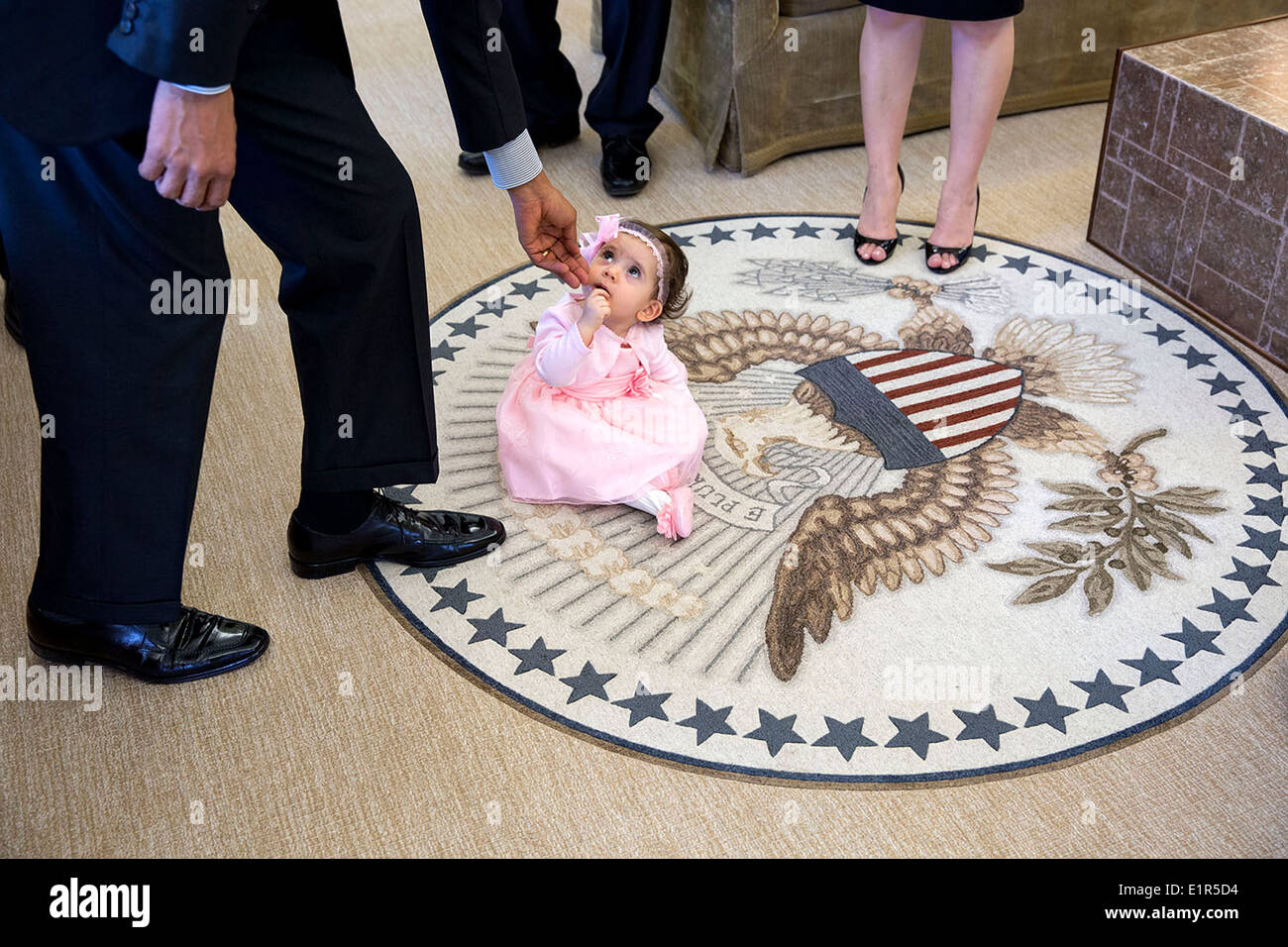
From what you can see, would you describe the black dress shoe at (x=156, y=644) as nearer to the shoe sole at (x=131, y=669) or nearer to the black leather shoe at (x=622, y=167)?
the shoe sole at (x=131, y=669)

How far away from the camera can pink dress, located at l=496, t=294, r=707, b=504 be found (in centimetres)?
169

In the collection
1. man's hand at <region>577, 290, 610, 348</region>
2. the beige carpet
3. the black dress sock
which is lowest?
the beige carpet

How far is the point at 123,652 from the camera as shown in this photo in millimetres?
1419

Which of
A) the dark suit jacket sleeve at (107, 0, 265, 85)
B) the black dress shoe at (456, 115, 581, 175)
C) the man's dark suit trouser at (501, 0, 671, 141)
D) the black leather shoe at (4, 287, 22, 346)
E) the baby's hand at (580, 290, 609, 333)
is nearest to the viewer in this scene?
the dark suit jacket sleeve at (107, 0, 265, 85)

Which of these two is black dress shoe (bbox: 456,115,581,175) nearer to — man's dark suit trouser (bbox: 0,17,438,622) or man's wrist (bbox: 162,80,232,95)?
man's dark suit trouser (bbox: 0,17,438,622)

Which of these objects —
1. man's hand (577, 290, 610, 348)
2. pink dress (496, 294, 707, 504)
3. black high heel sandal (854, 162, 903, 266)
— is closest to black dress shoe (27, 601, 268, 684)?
pink dress (496, 294, 707, 504)

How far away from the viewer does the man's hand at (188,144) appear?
3.52 feet

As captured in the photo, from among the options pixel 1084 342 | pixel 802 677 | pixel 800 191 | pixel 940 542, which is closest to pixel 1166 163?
pixel 1084 342

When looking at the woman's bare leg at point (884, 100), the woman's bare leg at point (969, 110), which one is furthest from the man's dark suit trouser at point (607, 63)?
the woman's bare leg at point (969, 110)

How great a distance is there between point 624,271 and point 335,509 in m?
0.52

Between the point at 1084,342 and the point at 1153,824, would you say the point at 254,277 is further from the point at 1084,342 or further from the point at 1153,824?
the point at 1153,824

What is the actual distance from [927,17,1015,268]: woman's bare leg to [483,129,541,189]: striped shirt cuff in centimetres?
104

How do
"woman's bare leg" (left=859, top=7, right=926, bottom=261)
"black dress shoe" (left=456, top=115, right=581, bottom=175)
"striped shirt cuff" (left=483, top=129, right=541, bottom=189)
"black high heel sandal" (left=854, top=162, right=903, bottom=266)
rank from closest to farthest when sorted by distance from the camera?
"striped shirt cuff" (left=483, top=129, right=541, bottom=189), "woman's bare leg" (left=859, top=7, right=926, bottom=261), "black high heel sandal" (left=854, top=162, right=903, bottom=266), "black dress shoe" (left=456, top=115, right=581, bottom=175)

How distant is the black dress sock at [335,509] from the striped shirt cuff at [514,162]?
43 cm
